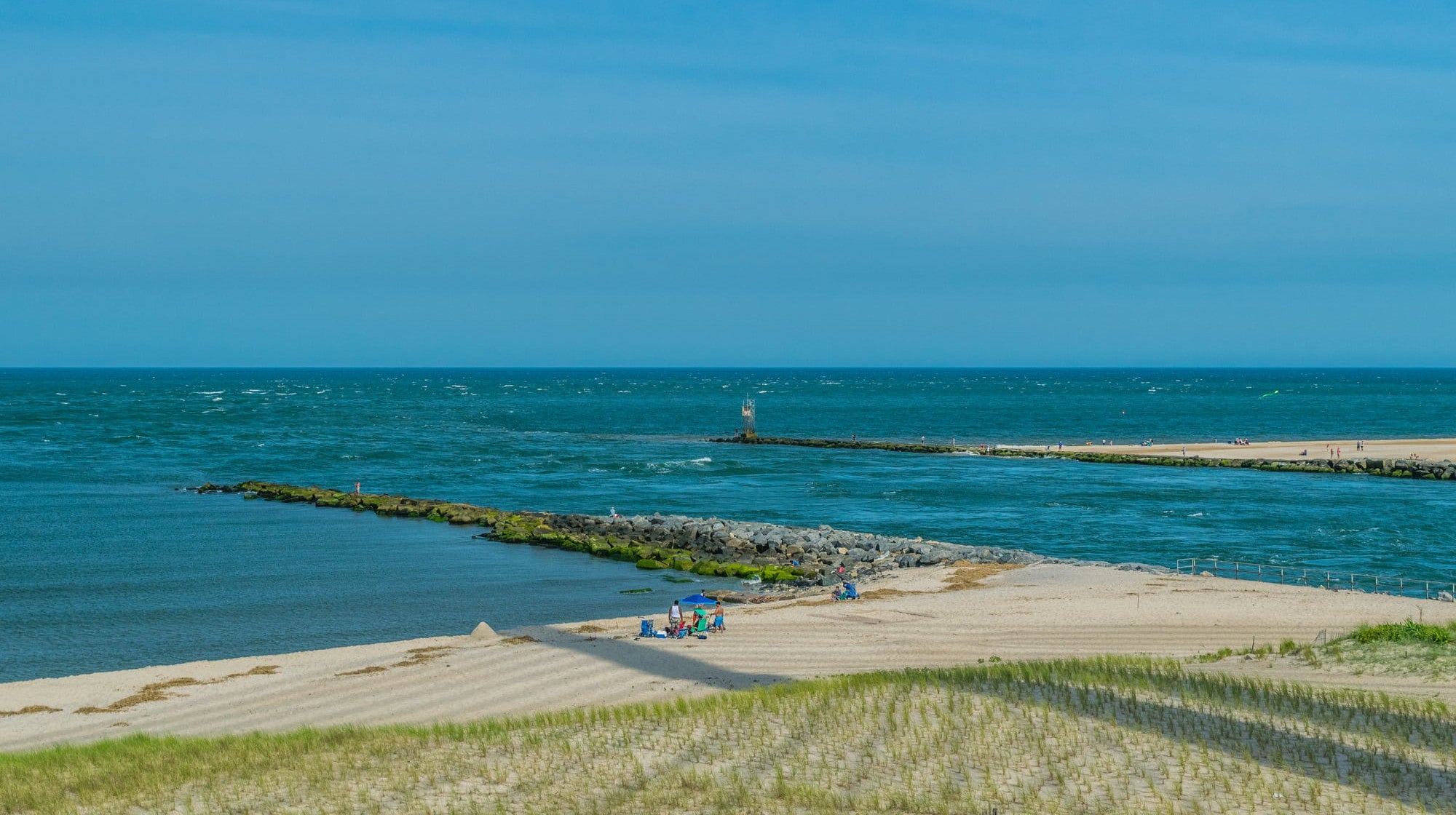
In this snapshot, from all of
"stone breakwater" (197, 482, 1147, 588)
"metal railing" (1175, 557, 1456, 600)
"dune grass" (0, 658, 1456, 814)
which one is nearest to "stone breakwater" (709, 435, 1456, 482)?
"metal railing" (1175, 557, 1456, 600)

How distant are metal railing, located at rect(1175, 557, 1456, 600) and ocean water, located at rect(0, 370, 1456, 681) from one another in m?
2.40

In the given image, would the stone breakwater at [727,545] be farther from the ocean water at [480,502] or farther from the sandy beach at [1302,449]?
the sandy beach at [1302,449]

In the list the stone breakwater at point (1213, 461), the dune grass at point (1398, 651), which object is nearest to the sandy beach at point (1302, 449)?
the stone breakwater at point (1213, 461)

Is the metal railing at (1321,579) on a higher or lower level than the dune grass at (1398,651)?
lower

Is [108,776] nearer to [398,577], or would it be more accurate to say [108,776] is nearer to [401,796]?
[401,796]

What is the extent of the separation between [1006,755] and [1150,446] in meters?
76.7

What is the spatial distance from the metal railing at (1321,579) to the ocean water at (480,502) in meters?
2.40

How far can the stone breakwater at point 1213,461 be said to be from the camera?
68.8 metres

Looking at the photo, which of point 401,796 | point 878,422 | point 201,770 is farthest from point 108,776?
point 878,422

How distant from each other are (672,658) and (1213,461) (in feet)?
197

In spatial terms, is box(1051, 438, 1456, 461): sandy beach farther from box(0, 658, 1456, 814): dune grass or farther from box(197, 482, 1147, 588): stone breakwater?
box(0, 658, 1456, 814): dune grass

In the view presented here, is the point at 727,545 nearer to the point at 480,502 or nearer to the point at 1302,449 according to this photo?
the point at 480,502

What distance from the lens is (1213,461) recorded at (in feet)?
245

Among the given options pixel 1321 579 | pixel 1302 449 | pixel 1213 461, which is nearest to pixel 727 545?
pixel 1321 579
